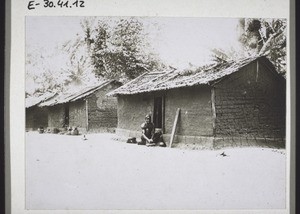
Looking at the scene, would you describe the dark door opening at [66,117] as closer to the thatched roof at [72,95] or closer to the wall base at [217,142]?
the thatched roof at [72,95]

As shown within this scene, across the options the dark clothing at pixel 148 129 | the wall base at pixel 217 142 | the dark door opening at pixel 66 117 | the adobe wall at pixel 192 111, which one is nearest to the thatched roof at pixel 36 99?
the dark door opening at pixel 66 117

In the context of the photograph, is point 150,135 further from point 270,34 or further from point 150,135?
point 270,34

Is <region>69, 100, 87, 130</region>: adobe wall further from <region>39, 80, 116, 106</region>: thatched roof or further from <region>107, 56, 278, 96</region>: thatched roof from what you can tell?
<region>107, 56, 278, 96</region>: thatched roof

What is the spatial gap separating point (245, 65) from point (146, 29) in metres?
0.75

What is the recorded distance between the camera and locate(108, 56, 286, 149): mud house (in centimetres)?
228

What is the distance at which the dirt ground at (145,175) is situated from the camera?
2246mm

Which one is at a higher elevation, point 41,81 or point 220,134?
point 41,81

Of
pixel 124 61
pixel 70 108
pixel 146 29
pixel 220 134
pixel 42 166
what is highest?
pixel 146 29

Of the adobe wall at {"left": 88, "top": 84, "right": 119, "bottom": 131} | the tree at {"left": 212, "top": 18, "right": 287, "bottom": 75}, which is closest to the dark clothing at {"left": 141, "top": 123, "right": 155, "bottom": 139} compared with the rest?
the adobe wall at {"left": 88, "top": 84, "right": 119, "bottom": 131}

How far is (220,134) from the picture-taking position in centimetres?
228

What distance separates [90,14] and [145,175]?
1.20 m

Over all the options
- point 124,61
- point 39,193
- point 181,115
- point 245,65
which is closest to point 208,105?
point 181,115

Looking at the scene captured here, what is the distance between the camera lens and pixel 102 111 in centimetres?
237

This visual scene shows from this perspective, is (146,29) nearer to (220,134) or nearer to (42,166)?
(220,134)
